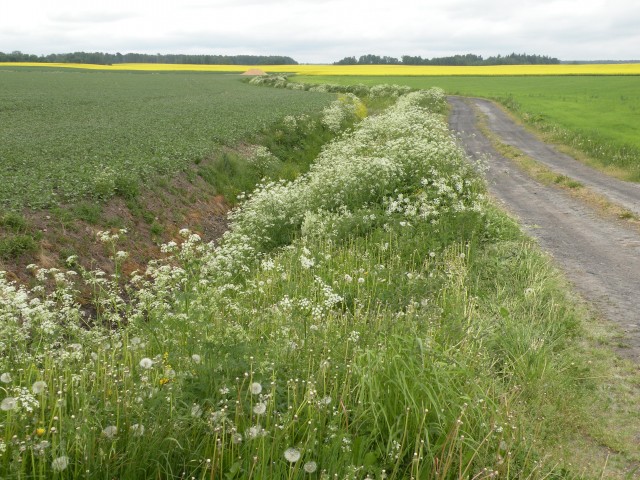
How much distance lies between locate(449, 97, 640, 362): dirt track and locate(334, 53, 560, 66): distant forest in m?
136

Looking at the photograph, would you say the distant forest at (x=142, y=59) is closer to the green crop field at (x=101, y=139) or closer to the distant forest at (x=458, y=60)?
the distant forest at (x=458, y=60)

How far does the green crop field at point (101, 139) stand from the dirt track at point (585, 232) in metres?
11.2

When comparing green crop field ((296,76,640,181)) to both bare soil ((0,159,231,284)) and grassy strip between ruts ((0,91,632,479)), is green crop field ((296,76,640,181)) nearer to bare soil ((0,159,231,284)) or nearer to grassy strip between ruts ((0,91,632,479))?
bare soil ((0,159,231,284))

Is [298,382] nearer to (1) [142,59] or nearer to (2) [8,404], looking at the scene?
(2) [8,404]

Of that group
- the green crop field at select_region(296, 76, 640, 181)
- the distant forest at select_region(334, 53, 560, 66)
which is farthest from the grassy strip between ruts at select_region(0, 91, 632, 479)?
the distant forest at select_region(334, 53, 560, 66)

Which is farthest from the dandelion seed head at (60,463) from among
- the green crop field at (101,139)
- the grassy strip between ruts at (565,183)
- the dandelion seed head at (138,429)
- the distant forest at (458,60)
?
the distant forest at (458,60)

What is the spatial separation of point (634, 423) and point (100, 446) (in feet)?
17.7

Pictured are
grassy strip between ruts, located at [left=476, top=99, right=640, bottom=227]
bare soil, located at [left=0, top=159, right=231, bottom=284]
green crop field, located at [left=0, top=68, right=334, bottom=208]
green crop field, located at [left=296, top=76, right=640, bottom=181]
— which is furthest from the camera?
green crop field, located at [left=296, top=76, right=640, bottom=181]

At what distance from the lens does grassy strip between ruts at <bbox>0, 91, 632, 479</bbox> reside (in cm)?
413

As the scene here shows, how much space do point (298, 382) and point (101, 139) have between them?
20.2 metres

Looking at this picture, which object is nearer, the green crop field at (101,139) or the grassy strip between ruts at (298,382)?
the grassy strip between ruts at (298,382)

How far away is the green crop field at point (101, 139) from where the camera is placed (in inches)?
615

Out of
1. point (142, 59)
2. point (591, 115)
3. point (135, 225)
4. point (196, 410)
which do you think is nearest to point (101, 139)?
point (135, 225)

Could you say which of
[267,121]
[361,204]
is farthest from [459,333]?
[267,121]
